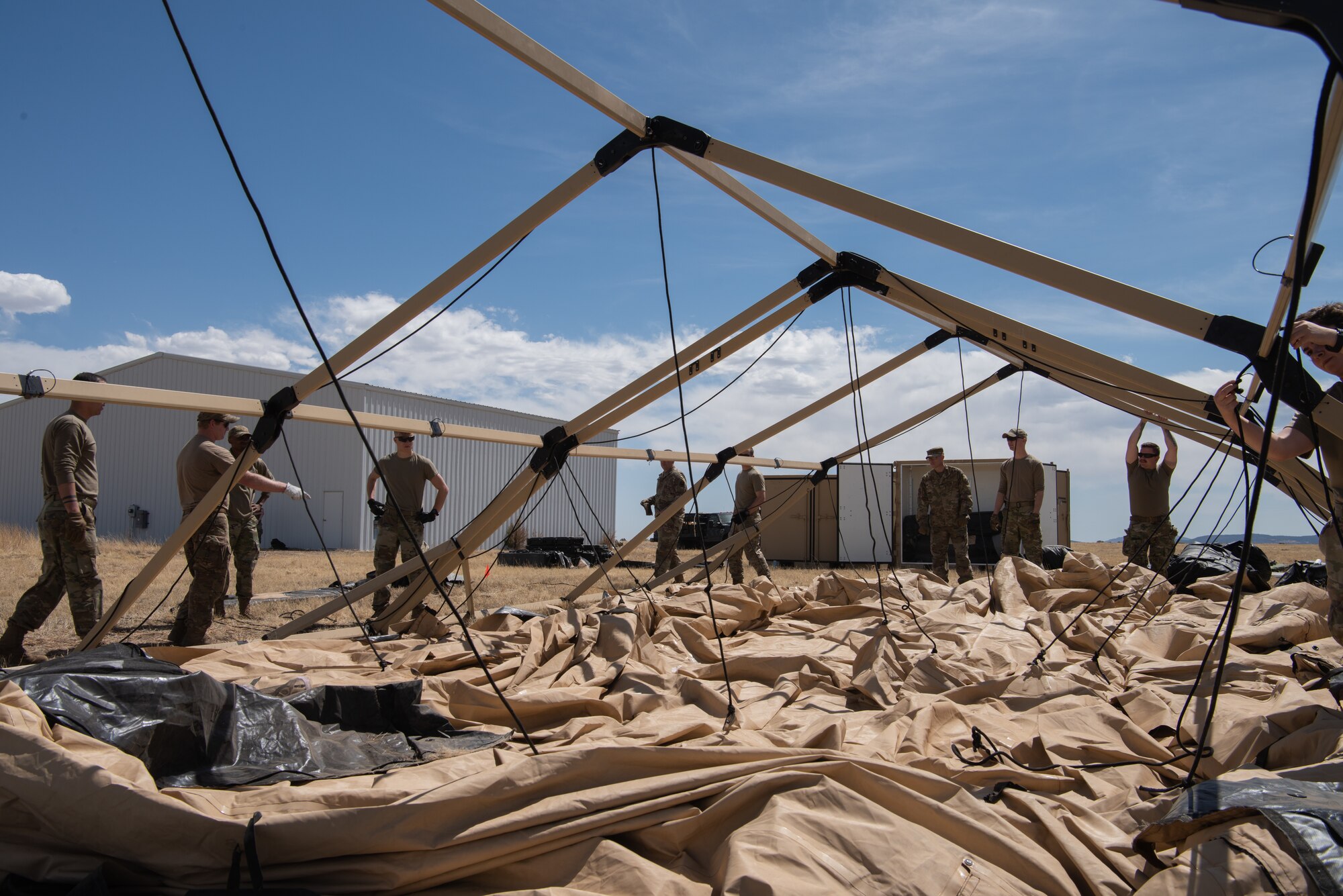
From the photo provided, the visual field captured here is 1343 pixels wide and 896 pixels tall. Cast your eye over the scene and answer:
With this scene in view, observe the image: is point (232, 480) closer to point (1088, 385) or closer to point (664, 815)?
point (664, 815)

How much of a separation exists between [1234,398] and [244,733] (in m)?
3.88

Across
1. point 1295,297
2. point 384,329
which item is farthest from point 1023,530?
point 1295,297

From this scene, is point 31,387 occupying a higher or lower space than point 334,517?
higher

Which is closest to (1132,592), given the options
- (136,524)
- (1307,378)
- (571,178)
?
(1307,378)

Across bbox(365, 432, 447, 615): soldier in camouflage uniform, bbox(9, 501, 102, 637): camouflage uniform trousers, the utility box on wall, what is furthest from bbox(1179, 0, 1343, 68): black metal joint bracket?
the utility box on wall

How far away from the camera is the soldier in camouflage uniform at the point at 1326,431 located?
126 inches

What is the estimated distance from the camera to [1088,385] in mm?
6449

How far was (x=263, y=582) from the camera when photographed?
11266 millimetres

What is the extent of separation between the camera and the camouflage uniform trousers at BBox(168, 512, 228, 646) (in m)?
5.91

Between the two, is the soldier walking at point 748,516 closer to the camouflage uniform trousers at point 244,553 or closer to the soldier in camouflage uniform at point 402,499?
the soldier in camouflage uniform at point 402,499

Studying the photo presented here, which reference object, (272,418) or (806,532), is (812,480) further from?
(272,418)

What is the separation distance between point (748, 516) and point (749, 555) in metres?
0.69

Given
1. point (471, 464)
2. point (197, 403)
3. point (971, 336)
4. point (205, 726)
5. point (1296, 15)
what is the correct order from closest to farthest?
point (1296, 15)
point (205, 726)
point (197, 403)
point (971, 336)
point (471, 464)

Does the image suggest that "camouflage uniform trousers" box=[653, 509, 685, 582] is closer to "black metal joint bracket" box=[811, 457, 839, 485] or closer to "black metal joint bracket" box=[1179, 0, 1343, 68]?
"black metal joint bracket" box=[811, 457, 839, 485]
